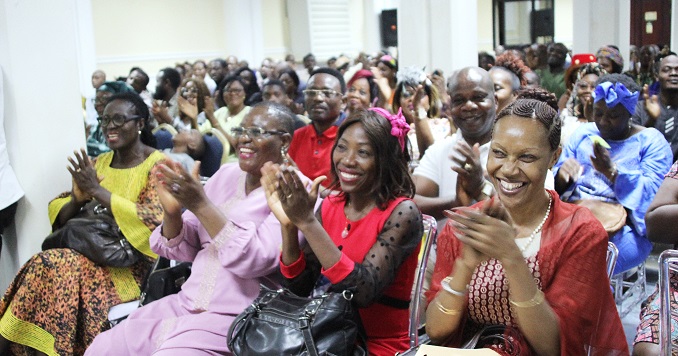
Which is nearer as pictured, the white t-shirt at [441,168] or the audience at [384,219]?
the audience at [384,219]

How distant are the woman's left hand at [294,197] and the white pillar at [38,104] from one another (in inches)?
80.8

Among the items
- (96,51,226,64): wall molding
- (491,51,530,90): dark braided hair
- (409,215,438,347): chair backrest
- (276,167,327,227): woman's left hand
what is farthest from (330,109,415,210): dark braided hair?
(96,51,226,64): wall molding

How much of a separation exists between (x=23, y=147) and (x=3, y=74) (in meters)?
0.38

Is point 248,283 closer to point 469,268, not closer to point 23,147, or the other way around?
point 469,268

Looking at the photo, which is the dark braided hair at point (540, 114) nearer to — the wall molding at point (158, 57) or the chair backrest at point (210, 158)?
the chair backrest at point (210, 158)

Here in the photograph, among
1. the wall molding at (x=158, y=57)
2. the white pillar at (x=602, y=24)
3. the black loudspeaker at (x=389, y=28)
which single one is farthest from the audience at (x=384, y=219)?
the black loudspeaker at (x=389, y=28)

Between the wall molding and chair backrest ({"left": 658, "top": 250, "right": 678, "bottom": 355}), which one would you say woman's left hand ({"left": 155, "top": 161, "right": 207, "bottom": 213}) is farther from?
the wall molding

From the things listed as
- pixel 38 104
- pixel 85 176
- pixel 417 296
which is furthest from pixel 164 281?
pixel 38 104

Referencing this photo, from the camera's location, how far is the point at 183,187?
291 centimetres

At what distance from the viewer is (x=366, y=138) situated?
108 inches

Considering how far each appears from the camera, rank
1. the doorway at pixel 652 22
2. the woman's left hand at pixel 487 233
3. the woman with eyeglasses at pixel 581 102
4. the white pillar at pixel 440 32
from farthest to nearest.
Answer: the doorway at pixel 652 22, the white pillar at pixel 440 32, the woman with eyeglasses at pixel 581 102, the woman's left hand at pixel 487 233

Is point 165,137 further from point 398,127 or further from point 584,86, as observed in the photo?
point 398,127

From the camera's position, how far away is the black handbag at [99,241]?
3.63 meters

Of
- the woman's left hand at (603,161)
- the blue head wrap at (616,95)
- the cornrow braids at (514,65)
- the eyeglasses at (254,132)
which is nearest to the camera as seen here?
the eyeglasses at (254,132)
